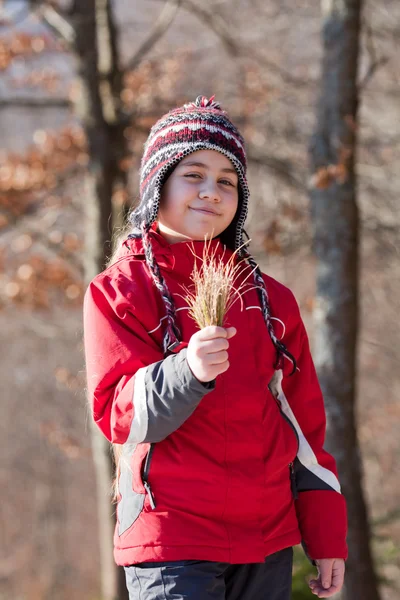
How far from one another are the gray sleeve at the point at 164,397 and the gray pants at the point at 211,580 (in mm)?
352

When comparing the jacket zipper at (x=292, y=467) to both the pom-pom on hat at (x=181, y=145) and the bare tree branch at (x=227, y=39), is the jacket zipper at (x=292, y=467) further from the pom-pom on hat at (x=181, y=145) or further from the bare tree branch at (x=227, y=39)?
the bare tree branch at (x=227, y=39)

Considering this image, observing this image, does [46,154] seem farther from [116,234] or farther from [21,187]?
[116,234]

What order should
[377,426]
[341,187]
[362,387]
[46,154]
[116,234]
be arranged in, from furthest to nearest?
[362,387]
[377,426]
[46,154]
[341,187]
[116,234]

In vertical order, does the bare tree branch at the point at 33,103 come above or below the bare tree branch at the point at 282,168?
above

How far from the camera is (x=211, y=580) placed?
2.14 meters

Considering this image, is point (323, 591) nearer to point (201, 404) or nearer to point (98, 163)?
point (201, 404)

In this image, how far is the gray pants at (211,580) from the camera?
2.12 metres

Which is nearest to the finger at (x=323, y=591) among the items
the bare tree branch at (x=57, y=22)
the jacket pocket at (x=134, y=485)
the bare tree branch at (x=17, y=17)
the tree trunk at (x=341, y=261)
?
the jacket pocket at (x=134, y=485)

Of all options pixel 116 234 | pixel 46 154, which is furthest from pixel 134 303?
pixel 46 154

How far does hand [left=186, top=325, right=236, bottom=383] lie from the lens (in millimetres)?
1975

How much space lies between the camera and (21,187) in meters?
8.16

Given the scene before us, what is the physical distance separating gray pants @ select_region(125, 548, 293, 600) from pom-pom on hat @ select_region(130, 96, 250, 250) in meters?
1.01

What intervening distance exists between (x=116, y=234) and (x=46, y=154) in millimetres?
5763

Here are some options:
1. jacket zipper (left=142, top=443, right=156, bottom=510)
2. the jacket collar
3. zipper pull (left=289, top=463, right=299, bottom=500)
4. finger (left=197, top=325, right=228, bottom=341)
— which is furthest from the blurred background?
finger (left=197, top=325, right=228, bottom=341)
